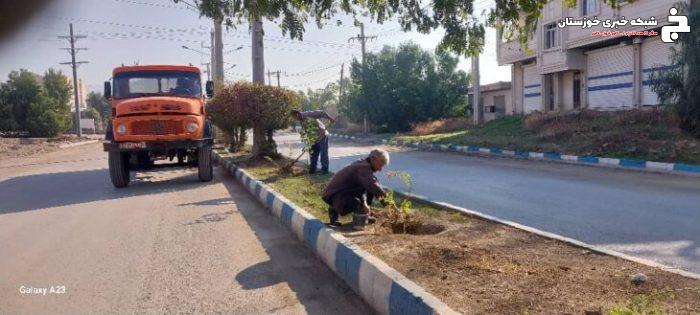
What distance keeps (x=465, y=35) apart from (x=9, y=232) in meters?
6.40

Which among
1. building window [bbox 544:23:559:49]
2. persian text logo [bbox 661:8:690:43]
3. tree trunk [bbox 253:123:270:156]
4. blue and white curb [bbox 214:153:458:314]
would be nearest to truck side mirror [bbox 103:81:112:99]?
tree trunk [bbox 253:123:270:156]

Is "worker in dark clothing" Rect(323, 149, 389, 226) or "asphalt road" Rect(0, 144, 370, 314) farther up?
"worker in dark clothing" Rect(323, 149, 389, 226)

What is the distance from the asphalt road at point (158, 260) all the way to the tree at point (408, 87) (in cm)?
3138

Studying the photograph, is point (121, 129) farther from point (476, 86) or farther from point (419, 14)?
point (476, 86)

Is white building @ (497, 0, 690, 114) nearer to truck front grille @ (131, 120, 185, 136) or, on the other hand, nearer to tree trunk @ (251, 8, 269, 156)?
tree trunk @ (251, 8, 269, 156)

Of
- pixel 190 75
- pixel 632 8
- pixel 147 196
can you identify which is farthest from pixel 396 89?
pixel 147 196

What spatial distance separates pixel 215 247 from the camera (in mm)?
6559

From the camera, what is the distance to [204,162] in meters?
13.1

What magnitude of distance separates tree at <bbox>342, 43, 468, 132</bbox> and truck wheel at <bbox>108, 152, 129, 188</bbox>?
1168 inches

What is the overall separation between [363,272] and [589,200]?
234 inches

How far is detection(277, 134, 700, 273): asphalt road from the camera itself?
20.8ft

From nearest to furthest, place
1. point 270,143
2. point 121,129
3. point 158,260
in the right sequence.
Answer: point 158,260, point 121,129, point 270,143

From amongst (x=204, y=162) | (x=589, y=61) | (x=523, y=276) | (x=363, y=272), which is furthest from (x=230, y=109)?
(x=589, y=61)

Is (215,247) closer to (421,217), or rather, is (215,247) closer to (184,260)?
(184,260)
